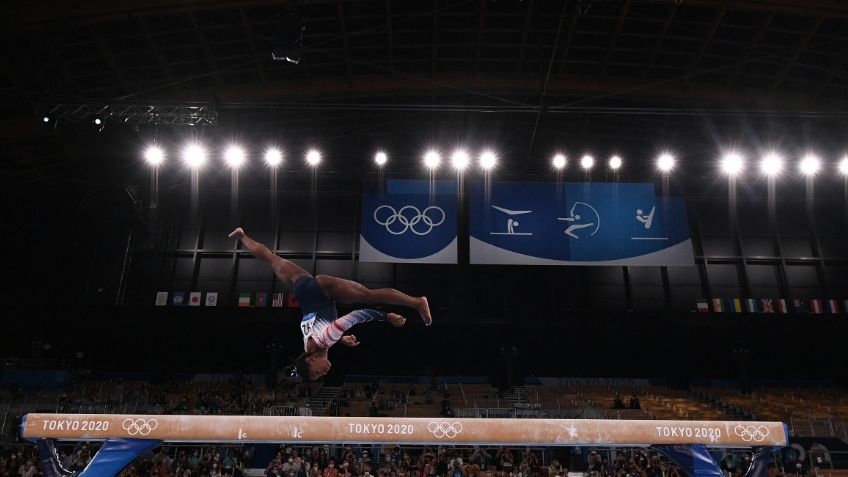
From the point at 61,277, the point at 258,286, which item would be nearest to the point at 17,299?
the point at 61,277

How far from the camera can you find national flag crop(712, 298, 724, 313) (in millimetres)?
21875

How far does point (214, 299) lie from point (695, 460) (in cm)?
1889

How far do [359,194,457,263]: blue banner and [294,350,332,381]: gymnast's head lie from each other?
35.9ft

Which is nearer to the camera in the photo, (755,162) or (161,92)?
(161,92)

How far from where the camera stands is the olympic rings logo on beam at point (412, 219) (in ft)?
60.4

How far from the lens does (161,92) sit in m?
17.6

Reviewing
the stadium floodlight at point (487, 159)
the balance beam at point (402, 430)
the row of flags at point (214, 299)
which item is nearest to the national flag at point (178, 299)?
the row of flags at point (214, 299)

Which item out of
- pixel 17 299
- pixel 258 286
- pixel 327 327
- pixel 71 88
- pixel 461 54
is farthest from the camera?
pixel 258 286

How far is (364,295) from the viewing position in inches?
264

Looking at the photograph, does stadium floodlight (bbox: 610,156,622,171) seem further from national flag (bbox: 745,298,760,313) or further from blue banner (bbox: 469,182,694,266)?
national flag (bbox: 745,298,760,313)

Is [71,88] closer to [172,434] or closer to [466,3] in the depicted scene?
[466,3]

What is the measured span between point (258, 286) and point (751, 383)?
2060cm

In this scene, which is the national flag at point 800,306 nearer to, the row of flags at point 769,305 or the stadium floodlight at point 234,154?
the row of flags at point 769,305

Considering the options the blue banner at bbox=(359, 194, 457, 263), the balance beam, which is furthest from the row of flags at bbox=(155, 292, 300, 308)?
the balance beam
